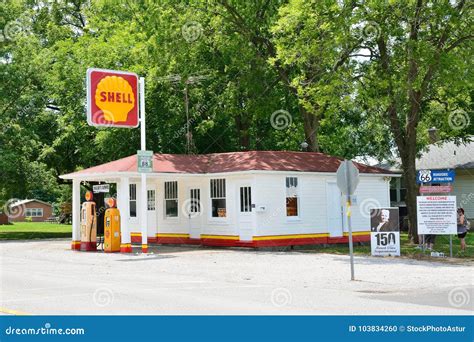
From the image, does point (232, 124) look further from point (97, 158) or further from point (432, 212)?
point (432, 212)

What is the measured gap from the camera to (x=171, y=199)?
29.7 metres

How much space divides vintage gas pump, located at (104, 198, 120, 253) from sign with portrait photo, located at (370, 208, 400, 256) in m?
9.19

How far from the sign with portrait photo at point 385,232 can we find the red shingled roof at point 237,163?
5.03 m

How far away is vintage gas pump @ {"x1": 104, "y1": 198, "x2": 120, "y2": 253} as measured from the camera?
25.6 m

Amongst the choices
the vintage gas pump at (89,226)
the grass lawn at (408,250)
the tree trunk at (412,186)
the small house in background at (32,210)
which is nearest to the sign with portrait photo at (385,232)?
the grass lawn at (408,250)

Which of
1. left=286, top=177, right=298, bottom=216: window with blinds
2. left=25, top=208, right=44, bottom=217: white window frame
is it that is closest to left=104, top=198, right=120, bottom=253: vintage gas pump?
left=286, top=177, right=298, bottom=216: window with blinds

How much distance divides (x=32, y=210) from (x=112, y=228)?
9423cm

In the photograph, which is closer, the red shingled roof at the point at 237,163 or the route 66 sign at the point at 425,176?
the route 66 sign at the point at 425,176

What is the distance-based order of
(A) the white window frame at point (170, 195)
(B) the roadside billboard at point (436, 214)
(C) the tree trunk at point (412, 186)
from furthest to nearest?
(A) the white window frame at point (170, 195), (C) the tree trunk at point (412, 186), (B) the roadside billboard at point (436, 214)

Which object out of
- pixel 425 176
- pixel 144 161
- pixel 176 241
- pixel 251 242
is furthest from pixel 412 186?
pixel 144 161

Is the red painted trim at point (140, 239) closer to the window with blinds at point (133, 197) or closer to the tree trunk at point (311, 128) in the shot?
the window with blinds at point (133, 197)

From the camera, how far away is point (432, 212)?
72.6 ft

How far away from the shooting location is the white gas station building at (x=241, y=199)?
2625 cm

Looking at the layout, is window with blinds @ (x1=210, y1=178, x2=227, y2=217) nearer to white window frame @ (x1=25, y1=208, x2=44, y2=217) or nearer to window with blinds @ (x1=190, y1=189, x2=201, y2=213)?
window with blinds @ (x1=190, y1=189, x2=201, y2=213)
